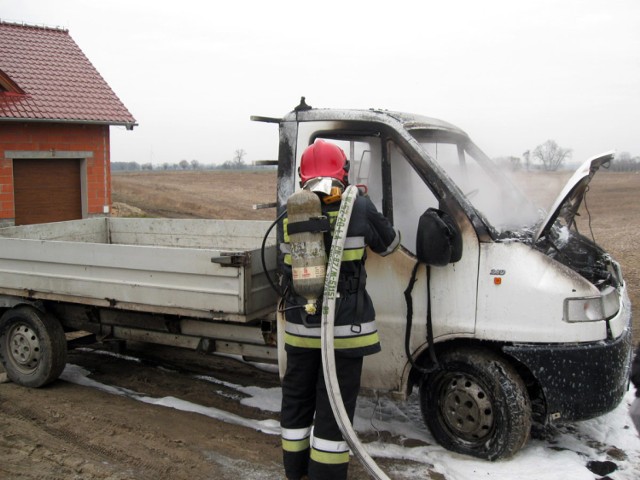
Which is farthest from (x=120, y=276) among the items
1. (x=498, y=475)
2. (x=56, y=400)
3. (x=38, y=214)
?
(x=38, y=214)

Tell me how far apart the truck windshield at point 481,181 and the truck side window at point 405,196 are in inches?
7.4

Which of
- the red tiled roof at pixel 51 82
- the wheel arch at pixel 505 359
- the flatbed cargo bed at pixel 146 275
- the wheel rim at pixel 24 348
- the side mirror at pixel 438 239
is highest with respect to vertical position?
the red tiled roof at pixel 51 82

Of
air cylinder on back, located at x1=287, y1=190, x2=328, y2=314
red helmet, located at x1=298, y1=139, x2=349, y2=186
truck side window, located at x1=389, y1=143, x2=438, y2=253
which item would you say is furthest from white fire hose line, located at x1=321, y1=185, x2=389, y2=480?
truck side window, located at x1=389, y1=143, x2=438, y2=253

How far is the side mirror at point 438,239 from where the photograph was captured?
157 inches

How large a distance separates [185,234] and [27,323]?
1.90m

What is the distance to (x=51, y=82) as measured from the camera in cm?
1620

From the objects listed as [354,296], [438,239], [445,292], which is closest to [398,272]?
[445,292]

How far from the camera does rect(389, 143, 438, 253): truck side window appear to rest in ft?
14.5

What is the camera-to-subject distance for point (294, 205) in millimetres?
3672

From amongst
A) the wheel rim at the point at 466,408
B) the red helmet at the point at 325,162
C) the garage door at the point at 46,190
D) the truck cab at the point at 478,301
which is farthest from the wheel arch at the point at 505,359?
the garage door at the point at 46,190

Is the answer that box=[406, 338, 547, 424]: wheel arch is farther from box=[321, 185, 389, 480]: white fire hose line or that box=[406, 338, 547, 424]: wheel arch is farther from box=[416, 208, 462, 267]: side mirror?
box=[321, 185, 389, 480]: white fire hose line

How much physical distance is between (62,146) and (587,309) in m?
14.0

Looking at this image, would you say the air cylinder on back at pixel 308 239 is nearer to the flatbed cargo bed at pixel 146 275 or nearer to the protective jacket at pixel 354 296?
the protective jacket at pixel 354 296

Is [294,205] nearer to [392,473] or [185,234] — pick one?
[392,473]
